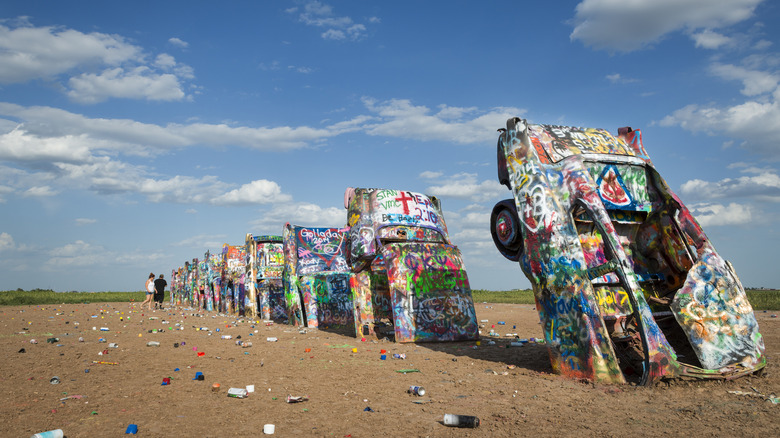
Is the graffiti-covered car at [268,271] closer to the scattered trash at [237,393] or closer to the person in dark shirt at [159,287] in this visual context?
the person in dark shirt at [159,287]

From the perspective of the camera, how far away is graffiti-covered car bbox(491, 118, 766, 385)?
655cm

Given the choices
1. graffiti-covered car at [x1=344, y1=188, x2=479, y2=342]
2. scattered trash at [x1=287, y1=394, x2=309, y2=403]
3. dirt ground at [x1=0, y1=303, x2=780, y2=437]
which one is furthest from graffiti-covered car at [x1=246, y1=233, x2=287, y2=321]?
scattered trash at [x1=287, y1=394, x2=309, y2=403]

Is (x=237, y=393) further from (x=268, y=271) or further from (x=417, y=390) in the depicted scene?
(x=268, y=271)

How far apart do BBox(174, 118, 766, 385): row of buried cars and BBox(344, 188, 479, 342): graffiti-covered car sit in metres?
0.03

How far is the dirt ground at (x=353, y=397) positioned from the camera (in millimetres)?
5133

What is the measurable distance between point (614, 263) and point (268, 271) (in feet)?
51.8

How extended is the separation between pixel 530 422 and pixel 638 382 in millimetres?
2131

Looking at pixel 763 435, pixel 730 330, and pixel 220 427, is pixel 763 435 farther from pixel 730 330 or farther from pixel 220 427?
pixel 220 427

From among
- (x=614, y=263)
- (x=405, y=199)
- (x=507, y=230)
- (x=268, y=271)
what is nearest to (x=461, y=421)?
(x=614, y=263)

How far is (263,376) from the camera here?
26.0ft

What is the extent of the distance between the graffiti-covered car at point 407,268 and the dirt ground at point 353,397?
101cm

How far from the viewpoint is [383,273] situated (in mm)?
12461

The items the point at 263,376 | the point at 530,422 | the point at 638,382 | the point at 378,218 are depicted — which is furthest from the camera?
the point at 378,218

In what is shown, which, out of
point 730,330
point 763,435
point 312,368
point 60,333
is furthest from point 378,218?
point 60,333
